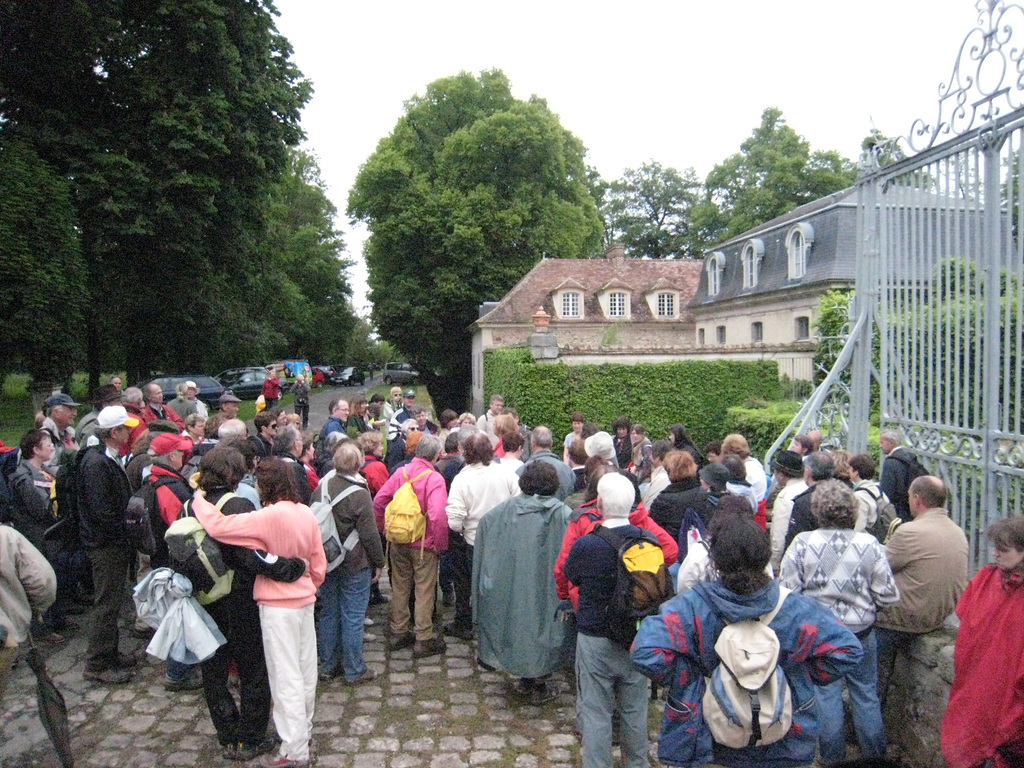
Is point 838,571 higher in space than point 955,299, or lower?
lower

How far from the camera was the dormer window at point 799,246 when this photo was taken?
26.6 m

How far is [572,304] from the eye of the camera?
33.9 m

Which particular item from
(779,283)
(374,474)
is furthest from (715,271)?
(374,474)

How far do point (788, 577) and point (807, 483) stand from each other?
1.41 metres

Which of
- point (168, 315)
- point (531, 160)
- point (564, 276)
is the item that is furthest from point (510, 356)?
point (531, 160)

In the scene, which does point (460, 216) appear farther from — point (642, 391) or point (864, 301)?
point (864, 301)

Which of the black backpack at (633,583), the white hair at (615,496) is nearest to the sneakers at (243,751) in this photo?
the black backpack at (633,583)

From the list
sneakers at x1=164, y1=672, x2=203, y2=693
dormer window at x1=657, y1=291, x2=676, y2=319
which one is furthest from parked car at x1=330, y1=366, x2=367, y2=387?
sneakers at x1=164, y1=672, x2=203, y2=693

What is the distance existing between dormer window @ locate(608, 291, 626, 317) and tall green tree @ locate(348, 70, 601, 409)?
4.19 meters

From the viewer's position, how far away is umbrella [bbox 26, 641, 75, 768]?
4324 mm

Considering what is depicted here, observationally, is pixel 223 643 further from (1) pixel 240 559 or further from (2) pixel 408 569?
(2) pixel 408 569

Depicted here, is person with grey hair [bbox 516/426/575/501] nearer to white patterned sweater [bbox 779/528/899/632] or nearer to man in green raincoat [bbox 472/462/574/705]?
man in green raincoat [bbox 472/462/574/705]

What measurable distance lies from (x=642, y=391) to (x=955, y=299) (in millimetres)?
13893

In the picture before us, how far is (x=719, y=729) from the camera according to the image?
3.03 metres
